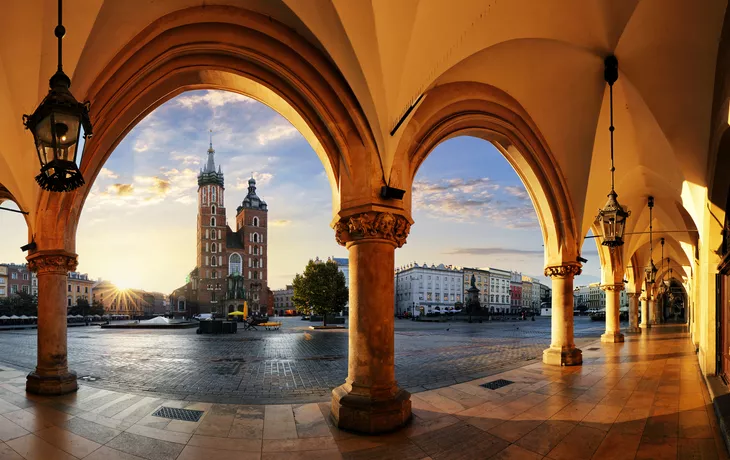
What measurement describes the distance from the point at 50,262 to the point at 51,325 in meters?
1.15

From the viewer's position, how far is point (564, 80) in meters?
7.54

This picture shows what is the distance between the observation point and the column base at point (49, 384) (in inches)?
268

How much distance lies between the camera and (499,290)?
310 feet

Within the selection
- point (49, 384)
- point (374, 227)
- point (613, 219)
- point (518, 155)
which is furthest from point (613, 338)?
point (49, 384)

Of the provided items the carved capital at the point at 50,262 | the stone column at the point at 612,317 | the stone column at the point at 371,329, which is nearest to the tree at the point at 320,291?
the stone column at the point at 612,317

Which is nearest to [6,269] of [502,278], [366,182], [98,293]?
[98,293]

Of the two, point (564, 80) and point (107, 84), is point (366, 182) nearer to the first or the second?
point (107, 84)

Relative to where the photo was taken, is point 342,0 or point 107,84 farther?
point 107,84

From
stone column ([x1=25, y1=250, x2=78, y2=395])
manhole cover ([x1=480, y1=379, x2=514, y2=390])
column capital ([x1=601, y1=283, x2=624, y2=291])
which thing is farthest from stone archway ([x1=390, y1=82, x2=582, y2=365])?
column capital ([x1=601, y1=283, x2=624, y2=291])

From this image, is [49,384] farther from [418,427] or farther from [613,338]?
[613,338]

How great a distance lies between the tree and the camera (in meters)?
28.7

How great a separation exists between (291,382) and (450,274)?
259ft

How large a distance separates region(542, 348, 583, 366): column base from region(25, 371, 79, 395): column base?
10.2 meters

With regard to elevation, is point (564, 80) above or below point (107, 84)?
above
